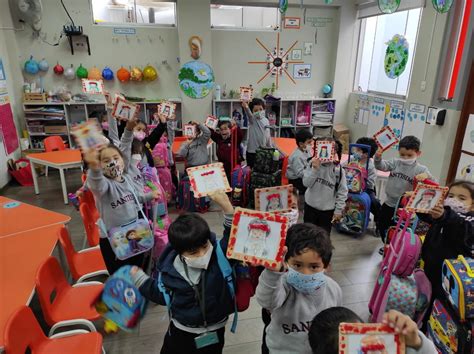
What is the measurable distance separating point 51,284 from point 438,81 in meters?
5.24

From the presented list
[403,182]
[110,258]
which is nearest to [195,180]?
[110,258]

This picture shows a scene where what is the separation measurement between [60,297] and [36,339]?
0.45 meters

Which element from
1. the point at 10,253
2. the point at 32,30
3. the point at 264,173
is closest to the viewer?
the point at 10,253

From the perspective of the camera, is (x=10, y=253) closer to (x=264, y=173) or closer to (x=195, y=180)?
(x=195, y=180)

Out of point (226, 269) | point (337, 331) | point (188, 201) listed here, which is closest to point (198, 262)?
point (226, 269)

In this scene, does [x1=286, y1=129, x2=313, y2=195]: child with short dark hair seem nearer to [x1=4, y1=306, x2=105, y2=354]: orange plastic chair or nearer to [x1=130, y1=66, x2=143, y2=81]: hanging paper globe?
[x1=4, y1=306, x2=105, y2=354]: orange plastic chair

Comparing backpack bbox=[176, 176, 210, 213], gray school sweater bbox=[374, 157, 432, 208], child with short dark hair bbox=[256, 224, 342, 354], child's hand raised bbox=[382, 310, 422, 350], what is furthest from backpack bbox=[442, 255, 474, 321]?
backpack bbox=[176, 176, 210, 213]

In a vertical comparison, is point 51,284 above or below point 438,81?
below

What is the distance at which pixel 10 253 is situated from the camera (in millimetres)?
2238

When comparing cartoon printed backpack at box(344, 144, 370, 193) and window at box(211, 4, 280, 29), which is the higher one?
window at box(211, 4, 280, 29)

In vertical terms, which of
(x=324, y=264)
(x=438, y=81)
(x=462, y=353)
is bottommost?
(x=462, y=353)

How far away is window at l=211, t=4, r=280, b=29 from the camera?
6.69m

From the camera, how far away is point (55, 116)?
6.10 meters

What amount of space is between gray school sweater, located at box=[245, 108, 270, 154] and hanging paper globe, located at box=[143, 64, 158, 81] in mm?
2723
